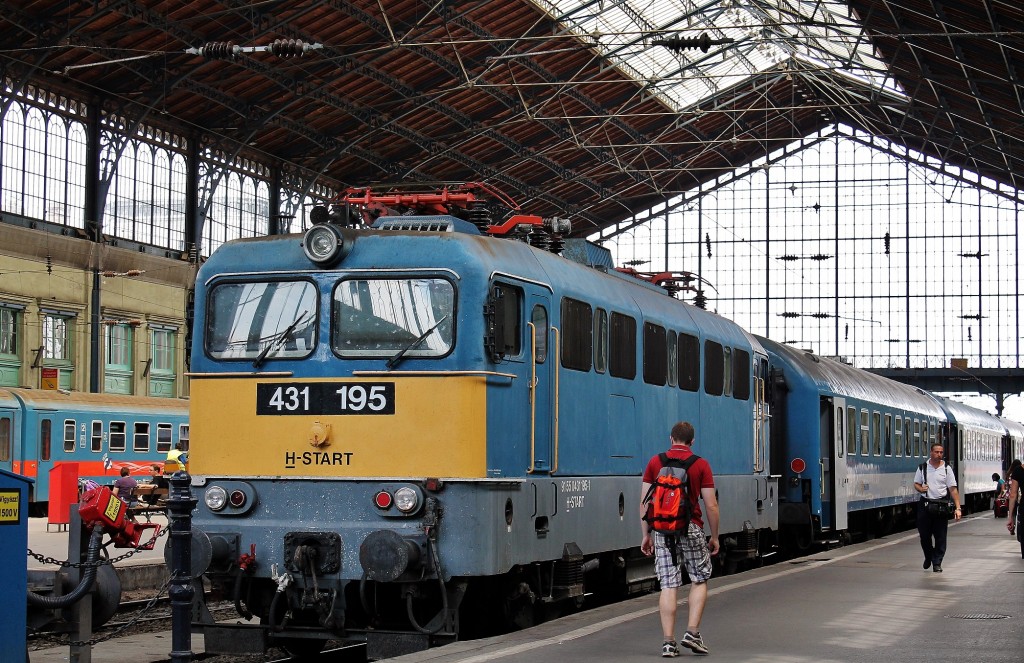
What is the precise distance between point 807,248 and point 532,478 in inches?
2539

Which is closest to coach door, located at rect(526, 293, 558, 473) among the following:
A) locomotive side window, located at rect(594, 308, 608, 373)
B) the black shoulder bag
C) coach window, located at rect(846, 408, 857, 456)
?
locomotive side window, located at rect(594, 308, 608, 373)

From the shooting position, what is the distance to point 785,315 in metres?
74.2

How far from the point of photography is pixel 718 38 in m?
55.6

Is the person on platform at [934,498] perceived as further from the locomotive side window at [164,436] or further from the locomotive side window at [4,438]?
the locomotive side window at [164,436]

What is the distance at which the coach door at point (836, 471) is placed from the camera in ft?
88.2

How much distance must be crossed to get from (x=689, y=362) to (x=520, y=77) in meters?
36.2

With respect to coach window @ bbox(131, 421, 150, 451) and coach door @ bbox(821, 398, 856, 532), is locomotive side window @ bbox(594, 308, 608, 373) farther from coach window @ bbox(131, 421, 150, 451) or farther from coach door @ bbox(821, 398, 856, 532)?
coach window @ bbox(131, 421, 150, 451)

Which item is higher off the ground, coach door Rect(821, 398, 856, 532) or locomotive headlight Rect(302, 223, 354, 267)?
locomotive headlight Rect(302, 223, 354, 267)

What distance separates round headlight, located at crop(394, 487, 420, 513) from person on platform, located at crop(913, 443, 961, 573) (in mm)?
10550

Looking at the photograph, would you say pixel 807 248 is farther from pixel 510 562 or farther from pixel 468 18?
pixel 510 562

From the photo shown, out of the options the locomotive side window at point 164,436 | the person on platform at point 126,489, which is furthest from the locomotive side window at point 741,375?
the locomotive side window at point 164,436

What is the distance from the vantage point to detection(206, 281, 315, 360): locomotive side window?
12.5 metres

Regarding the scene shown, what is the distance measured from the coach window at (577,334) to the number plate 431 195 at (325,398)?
2.14m

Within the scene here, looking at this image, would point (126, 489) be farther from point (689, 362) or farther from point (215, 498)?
point (215, 498)
